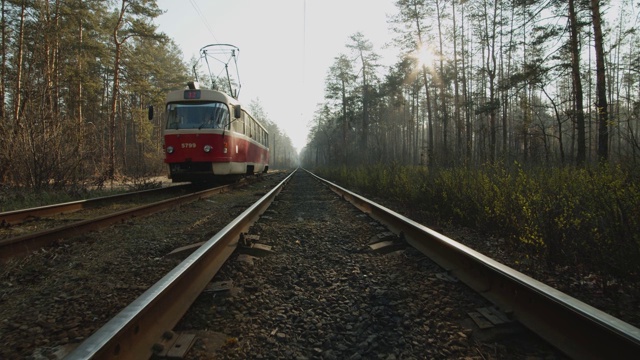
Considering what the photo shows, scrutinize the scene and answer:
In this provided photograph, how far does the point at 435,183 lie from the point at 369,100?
109 feet

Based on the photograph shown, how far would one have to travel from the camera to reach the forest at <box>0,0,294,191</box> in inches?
418

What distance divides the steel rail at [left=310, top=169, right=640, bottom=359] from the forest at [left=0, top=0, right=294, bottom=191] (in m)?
12.0

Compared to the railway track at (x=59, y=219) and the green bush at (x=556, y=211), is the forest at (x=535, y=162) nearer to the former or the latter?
the green bush at (x=556, y=211)

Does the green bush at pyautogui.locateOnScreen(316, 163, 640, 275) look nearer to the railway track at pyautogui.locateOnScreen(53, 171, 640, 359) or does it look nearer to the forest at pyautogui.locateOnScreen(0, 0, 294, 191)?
the railway track at pyautogui.locateOnScreen(53, 171, 640, 359)

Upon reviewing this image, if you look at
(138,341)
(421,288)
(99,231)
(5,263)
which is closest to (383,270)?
(421,288)

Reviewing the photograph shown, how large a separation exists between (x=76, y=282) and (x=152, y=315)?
1.63 metres

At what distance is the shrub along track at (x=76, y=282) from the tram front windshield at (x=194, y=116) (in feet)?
21.6

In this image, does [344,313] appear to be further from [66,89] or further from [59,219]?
[66,89]

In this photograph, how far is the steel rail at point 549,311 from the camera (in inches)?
61.4

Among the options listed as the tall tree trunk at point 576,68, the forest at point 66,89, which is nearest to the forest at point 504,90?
the tall tree trunk at point 576,68

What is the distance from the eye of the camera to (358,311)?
8.20 ft

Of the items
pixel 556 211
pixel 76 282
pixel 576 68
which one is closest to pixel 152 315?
pixel 76 282

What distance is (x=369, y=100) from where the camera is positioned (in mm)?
39469

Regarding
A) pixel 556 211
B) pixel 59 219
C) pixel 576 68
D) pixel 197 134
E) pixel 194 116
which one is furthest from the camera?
pixel 576 68
